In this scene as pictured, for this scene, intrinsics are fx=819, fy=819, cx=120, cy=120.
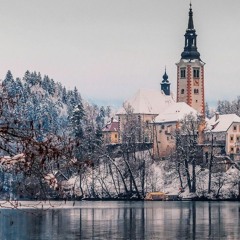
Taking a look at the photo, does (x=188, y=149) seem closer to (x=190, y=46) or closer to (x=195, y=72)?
(x=195, y=72)

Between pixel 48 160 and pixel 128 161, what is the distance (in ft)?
340

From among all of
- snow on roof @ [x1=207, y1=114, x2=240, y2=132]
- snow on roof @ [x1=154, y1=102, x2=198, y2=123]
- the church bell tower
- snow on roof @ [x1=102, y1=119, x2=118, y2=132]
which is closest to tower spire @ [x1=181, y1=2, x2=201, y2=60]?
the church bell tower

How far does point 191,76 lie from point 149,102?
10884 millimetres

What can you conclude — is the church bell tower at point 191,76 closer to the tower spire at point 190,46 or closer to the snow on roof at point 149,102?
the tower spire at point 190,46

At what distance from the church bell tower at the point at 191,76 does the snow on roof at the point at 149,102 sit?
705cm

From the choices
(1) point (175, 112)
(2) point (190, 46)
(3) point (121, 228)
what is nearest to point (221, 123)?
(1) point (175, 112)

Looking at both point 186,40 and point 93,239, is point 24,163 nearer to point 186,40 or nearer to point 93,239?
point 93,239

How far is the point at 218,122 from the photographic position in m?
122

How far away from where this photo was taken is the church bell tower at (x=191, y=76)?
131875mm

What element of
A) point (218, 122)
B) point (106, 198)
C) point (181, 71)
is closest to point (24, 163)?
point (106, 198)

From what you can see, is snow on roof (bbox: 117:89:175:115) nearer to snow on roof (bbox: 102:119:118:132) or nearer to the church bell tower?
snow on roof (bbox: 102:119:118:132)

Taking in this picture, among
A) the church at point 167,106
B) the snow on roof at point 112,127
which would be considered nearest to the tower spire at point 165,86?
the church at point 167,106

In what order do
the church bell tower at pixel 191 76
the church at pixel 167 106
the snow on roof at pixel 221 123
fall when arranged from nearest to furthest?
the snow on roof at pixel 221 123
the church at pixel 167 106
the church bell tower at pixel 191 76

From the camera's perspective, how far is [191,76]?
13212cm
